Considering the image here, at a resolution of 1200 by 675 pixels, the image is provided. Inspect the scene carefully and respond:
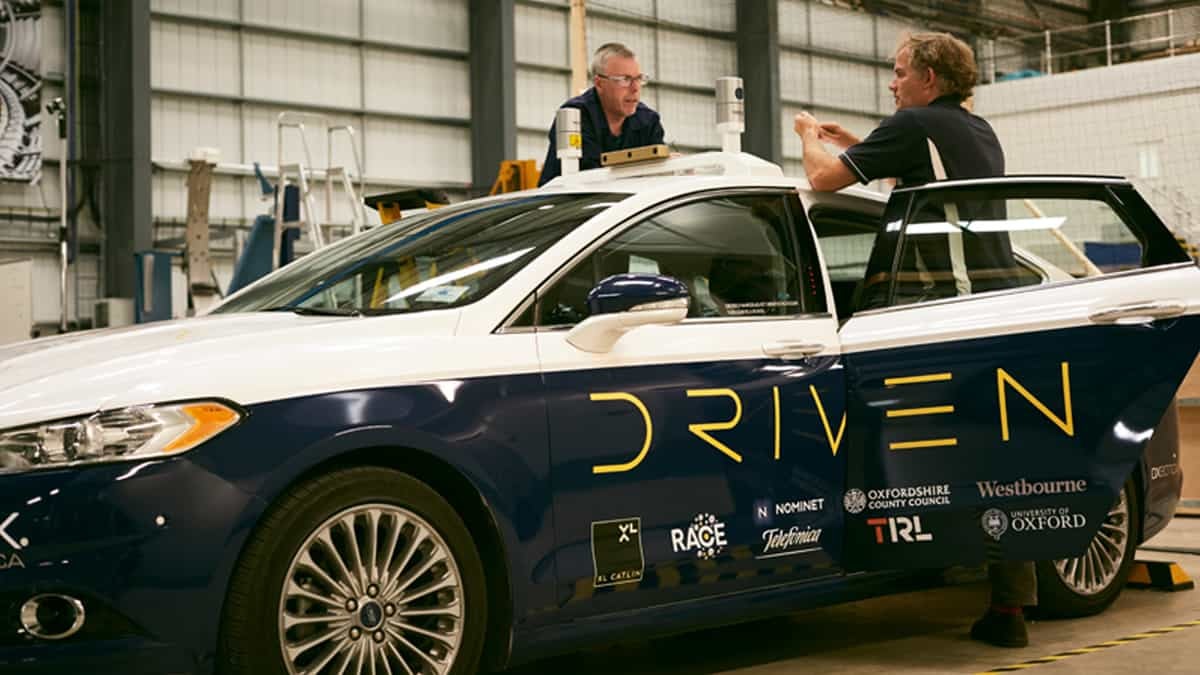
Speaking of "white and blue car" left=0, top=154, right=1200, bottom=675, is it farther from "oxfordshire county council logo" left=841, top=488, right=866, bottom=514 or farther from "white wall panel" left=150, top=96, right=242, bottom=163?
"white wall panel" left=150, top=96, right=242, bottom=163

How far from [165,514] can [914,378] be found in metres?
2.14

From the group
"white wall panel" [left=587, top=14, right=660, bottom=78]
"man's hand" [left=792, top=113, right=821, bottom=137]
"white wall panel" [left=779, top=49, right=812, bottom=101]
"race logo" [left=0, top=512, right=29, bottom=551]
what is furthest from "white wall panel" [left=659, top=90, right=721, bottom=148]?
"race logo" [left=0, top=512, right=29, bottom=551]

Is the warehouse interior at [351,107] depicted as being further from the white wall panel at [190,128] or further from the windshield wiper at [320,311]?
the windshield wiper at [320,311]

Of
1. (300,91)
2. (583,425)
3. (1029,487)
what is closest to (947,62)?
(1029,487)

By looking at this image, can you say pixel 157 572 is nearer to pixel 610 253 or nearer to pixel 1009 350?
pixel 610 253

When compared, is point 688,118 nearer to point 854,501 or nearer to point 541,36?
point 541,36

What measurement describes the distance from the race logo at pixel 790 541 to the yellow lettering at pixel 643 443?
476 millimetres

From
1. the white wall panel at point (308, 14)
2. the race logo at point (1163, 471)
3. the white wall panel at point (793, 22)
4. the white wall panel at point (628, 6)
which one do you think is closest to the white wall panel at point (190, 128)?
the white wall panel at point (308, 14)

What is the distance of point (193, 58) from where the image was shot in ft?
66.4

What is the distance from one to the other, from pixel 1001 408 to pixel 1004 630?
0.81 m

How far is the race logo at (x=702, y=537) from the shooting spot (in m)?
3.72

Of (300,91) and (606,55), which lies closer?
(606,55)

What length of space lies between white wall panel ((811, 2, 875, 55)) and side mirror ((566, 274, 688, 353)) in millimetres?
25552

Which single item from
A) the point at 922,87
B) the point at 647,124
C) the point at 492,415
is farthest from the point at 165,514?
the point at 647,124
